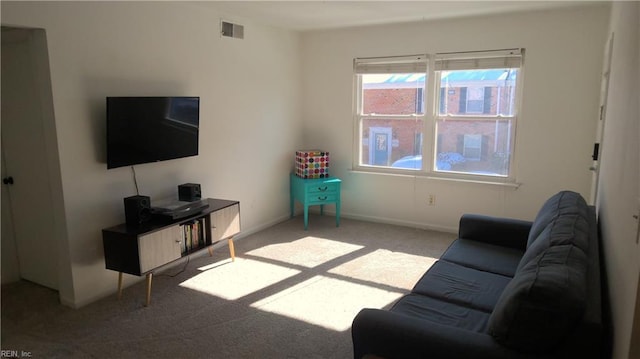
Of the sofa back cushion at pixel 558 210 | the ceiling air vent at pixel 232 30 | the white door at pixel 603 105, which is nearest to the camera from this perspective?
the sofa back cushion at pixel 558 210

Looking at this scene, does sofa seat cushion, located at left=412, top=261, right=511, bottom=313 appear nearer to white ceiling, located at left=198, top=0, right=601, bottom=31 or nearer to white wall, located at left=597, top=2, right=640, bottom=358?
white wall, located at left=597, top=2, right=640, bottom=358

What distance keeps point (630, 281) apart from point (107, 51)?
11.1ft

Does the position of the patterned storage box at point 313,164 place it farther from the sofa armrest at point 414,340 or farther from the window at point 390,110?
the sofa armrest at point 414,340

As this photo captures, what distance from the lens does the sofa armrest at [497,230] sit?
10.5 feet

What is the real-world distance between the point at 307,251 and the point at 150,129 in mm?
1860

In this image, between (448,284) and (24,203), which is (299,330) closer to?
(448,284)

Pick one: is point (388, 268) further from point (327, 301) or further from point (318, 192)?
point (318, 192)

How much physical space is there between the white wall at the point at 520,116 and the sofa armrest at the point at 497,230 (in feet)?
4.81

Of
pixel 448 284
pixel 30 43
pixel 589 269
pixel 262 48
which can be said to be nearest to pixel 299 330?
pixel 448 284

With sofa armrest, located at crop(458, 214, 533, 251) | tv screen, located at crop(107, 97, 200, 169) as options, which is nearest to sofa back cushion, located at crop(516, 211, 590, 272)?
sofa armrest, located at crop(458, 214, 533, 251)

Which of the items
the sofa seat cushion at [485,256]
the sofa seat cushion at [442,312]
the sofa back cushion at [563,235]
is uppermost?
the sofa back cushion at [563,235]

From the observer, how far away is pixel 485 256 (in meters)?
3.02

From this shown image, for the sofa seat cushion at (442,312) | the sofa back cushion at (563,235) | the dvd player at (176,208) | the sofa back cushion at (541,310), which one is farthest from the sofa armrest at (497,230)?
the dvd player at (176,208)

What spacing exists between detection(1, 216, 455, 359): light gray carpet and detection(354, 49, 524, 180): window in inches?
42.5
